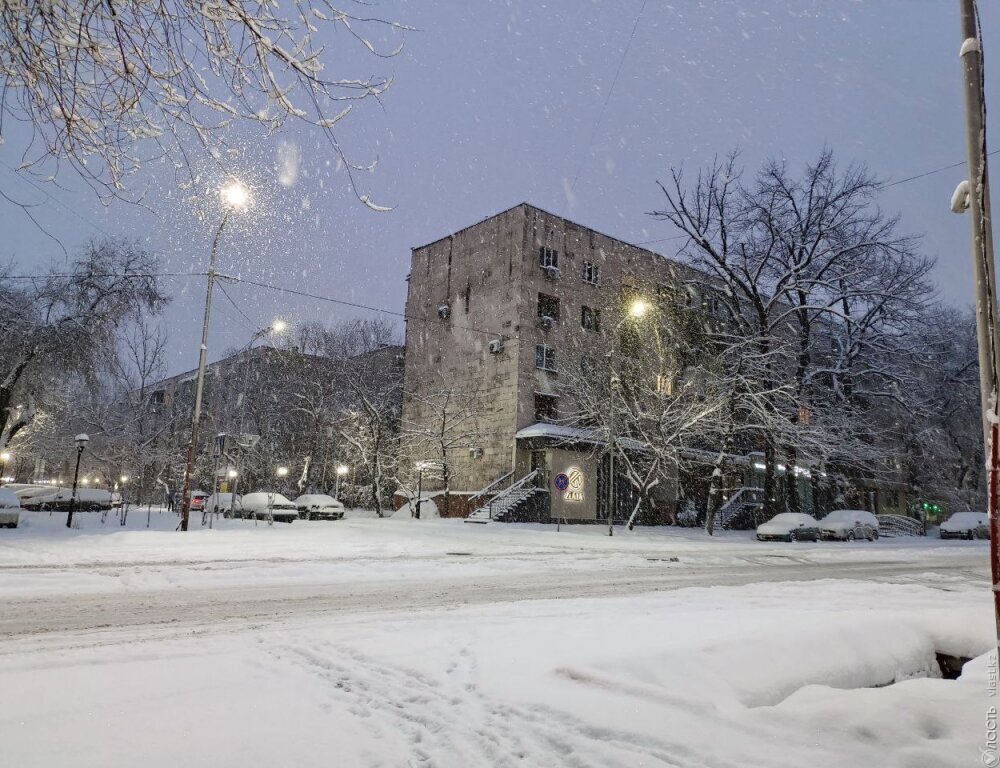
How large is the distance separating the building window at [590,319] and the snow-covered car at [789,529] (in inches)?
573

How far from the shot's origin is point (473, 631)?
251 inches

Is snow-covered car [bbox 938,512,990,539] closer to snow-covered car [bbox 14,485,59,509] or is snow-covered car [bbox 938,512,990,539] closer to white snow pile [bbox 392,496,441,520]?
white snow pile [bbox 392,496,441,520]

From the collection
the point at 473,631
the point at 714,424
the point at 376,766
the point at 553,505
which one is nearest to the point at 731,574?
the point at 473,631

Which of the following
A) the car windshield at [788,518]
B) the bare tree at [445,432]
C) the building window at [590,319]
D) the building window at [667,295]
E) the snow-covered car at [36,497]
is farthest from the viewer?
the building window at [590,319]

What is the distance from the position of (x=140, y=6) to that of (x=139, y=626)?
219 inches

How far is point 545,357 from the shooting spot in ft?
119

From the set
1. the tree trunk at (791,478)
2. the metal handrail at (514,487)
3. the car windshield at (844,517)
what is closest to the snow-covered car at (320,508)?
the metal handrail at (514,487)

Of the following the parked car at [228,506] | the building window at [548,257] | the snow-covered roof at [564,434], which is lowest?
the parked car at [228,506]

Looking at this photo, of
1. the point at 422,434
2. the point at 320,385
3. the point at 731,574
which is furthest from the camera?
the point at 320,385

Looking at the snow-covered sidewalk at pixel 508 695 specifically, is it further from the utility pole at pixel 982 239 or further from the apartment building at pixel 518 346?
the apartment building at pixel 518 346

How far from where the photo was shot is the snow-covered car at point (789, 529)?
28.2 m

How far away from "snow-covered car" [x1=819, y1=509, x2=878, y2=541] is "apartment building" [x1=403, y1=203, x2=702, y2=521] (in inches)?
402

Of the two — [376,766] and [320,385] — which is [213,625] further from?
[320,385]

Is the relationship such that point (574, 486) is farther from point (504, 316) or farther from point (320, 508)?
point (320, 508)
